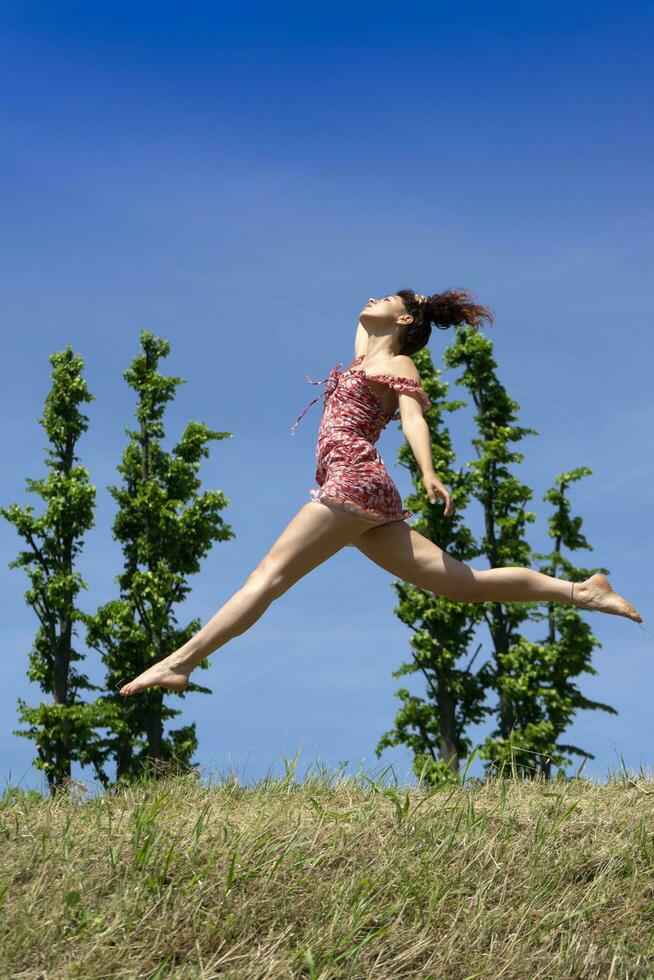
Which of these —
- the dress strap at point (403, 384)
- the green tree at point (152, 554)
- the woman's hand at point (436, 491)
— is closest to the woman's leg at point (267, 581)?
the woman's hand at point (436, 491)

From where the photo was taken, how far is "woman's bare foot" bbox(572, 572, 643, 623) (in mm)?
7195

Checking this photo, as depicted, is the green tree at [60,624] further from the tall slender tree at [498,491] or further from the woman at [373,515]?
the woman at [373,515]

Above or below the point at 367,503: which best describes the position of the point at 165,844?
below

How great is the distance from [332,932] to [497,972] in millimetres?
817

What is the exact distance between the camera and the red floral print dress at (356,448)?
6562 millimetres

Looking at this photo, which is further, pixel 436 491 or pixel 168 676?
pixel 168 676

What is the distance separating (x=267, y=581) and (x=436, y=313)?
244cm

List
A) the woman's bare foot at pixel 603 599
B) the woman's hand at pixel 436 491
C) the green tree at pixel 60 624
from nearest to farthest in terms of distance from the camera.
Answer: the woman's hand at pixel 436 491 → the woman's bare foot at pixel 603 599 → the green tree at pixel 60 624

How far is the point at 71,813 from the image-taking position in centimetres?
623

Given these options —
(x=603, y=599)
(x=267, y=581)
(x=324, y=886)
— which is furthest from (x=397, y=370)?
(x=324, y=886)

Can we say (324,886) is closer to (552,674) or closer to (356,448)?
(356,448)

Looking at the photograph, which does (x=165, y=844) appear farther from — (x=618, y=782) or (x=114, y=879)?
(x=618, y=782)

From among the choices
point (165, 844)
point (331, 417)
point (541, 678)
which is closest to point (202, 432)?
point (541, 678)

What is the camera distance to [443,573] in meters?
6.79
